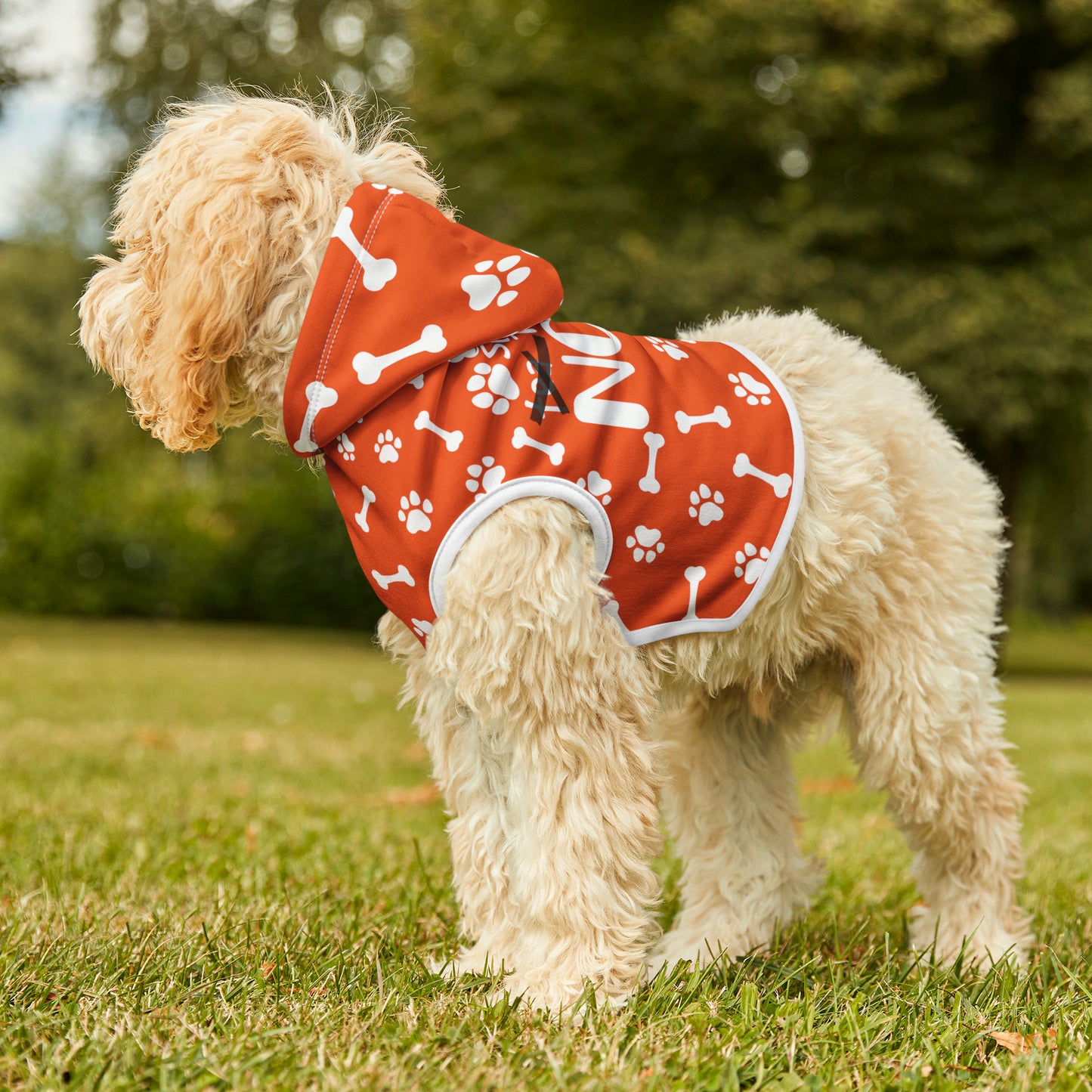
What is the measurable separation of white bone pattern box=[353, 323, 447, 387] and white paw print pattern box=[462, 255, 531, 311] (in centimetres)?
11

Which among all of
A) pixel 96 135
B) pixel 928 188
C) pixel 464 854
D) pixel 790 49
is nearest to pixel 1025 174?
pixel 928 188

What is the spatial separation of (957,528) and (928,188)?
1316cm

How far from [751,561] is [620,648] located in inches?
14.4

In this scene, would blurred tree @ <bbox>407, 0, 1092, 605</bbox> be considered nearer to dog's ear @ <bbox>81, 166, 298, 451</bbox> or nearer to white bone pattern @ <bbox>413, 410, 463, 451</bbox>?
dog's ear @ <bbox>81, 166, 298, 451</bbox>

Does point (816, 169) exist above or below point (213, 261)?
above

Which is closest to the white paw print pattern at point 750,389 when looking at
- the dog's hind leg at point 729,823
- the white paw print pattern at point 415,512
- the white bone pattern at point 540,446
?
the white bone pattern at point 540,446

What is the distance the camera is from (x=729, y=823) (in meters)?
3.35

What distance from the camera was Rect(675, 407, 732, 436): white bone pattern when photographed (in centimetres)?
260

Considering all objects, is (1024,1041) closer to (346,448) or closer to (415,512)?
(415,512)

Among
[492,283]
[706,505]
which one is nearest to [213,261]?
[492,283]

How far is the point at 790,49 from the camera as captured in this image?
44.7ft

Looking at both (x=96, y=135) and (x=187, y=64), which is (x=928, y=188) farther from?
(x=96, y=135)

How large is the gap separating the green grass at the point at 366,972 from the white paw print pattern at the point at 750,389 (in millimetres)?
1365

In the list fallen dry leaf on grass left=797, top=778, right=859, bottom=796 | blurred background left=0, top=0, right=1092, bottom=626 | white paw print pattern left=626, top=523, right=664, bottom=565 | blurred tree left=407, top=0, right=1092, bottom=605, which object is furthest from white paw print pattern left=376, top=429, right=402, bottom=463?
blurred tree left=407, top=0, right=1092, bottom=605
